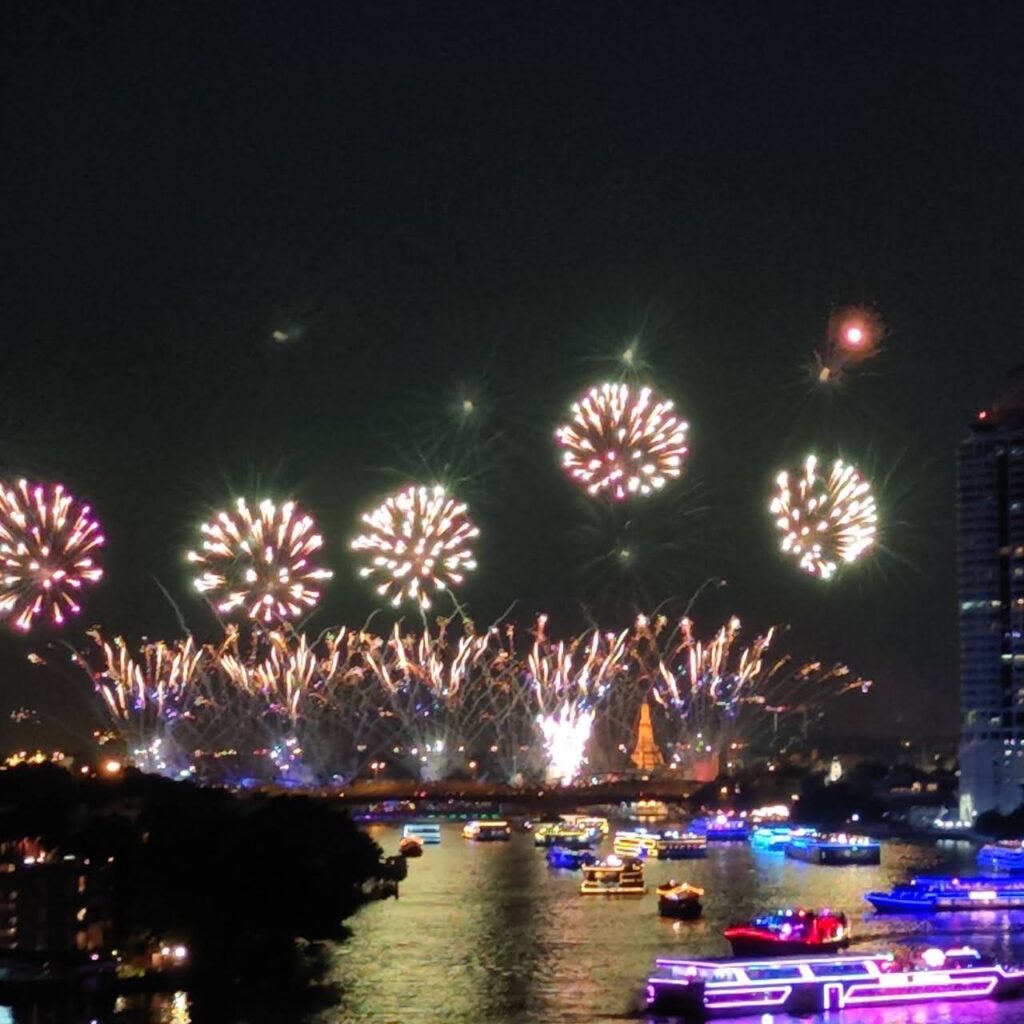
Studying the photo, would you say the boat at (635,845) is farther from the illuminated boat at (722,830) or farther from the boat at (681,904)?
the boat at (681,904)

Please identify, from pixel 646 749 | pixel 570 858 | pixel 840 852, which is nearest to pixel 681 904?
pixel 570 858

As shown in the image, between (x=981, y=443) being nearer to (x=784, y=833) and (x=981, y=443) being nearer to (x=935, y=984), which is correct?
(x=784, y=833)

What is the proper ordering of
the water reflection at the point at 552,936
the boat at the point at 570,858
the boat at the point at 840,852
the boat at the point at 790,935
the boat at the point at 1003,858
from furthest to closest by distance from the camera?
the boat at the point at 840,852 → the boat at the point at 570,858 → the boat at the point at 1003,858 → the boat at the point at 790,935 → the water reflection at the point at 552,936

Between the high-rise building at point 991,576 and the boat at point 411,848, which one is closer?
the boat at point 411,848

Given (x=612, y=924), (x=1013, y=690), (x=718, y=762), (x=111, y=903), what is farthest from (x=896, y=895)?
(x=718, y=762)

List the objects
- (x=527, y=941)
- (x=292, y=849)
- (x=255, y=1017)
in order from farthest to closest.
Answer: (x=527, y=941), (x=292, y=849), (x=255, y=1017)

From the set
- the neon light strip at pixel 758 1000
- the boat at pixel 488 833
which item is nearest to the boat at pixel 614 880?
the neon light strip at pixel 758 1000
